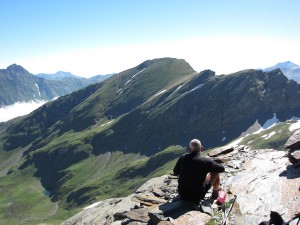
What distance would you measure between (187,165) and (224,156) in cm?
1493

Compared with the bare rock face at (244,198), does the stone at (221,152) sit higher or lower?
lower

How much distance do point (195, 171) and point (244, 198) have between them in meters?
4.24

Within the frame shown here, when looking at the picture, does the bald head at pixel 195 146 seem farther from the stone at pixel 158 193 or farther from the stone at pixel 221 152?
the stone at pixel 221 152

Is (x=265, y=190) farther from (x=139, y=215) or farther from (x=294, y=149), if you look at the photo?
(x=139, y=215)

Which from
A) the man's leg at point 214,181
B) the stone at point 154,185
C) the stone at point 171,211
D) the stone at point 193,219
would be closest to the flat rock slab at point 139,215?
the stone at point 171,211

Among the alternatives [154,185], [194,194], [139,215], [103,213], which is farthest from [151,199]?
[103,213]

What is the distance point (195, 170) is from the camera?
1941 centimetres

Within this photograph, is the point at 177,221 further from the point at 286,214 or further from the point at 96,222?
the point at 96,222

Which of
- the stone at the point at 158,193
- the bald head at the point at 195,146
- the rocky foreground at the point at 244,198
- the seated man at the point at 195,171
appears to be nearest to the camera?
the rocky foreground at the point at 244,198

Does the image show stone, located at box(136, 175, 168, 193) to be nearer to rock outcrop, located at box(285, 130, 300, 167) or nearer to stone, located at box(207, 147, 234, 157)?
stone, located at box(207, 147, 234, 157)

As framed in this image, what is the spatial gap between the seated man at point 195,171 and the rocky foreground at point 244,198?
0.73 m

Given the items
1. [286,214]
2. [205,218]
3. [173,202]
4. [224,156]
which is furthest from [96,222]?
[286,214]

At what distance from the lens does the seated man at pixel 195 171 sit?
63.2 feet

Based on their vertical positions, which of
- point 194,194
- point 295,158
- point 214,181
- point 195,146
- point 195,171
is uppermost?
point 195,146
